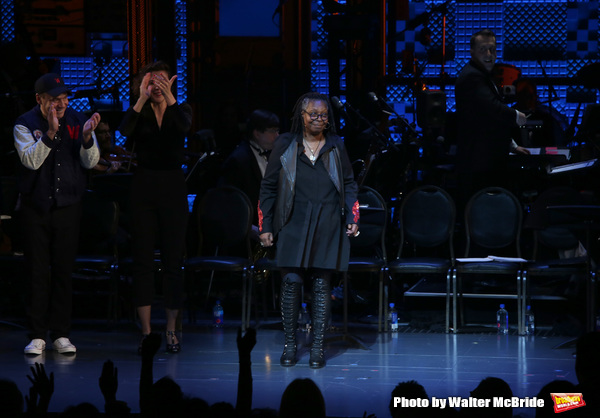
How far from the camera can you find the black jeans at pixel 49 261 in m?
6.20

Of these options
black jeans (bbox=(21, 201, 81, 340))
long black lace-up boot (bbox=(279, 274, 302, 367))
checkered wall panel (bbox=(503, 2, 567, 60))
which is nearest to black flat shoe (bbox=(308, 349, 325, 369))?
long black lace-up boot (bbox=(279, 274, 302, 367))

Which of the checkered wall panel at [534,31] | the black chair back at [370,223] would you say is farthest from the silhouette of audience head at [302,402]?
the checkered wall panel at [534,31]

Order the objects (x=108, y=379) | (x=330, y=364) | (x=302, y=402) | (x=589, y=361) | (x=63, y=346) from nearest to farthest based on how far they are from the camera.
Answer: (x=108, y=379)
(x=302, y=402)
(x=589, y=361)
(x=330, y=364)
(x=63, y=346)

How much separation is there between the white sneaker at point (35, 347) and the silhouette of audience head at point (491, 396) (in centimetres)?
383

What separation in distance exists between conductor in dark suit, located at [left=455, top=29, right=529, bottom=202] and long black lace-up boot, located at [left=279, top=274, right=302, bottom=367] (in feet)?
8.32

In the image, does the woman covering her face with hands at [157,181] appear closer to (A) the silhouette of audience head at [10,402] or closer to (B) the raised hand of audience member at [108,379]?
(A) the silhouette of audience head at [10,402]

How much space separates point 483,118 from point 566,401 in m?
4.97

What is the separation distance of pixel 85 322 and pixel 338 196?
9.53 ft

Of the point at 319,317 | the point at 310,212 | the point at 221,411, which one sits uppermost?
the point at 310,212

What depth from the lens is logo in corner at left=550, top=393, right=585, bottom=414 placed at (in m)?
2.91

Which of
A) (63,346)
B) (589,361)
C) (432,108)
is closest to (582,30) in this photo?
(432,108)

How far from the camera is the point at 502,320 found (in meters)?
7.25

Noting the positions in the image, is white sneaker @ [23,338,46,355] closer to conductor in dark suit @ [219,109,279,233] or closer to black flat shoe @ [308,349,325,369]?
black flat shoe @ [308,349,325,369]

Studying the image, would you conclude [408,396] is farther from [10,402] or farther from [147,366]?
[10,402]
